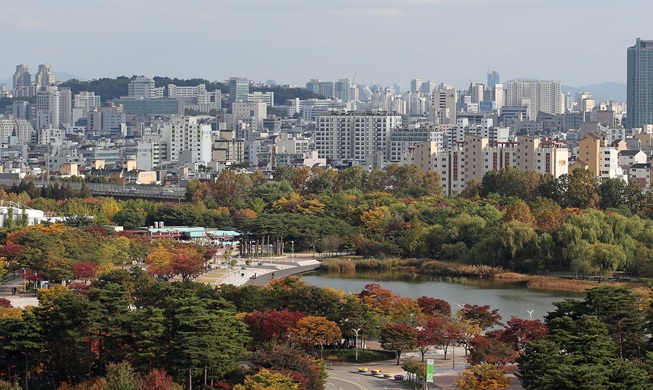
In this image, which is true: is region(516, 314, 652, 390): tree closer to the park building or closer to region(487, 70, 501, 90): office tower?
the park building

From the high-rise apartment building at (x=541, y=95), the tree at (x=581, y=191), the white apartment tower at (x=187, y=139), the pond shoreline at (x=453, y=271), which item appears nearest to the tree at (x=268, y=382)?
the pond shoreline at (x=453, y=271)

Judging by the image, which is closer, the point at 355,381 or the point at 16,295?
the point at 355,381

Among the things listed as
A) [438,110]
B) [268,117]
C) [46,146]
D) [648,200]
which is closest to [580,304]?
[648,200]

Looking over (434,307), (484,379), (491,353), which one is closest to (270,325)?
(491,353)

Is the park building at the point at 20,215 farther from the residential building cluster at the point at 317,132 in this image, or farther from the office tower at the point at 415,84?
the office tower at the point at 415,84

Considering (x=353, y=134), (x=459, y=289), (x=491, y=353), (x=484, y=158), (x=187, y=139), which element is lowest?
(x=459, y=289)

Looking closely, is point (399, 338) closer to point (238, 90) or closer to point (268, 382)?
point (268, 382)
